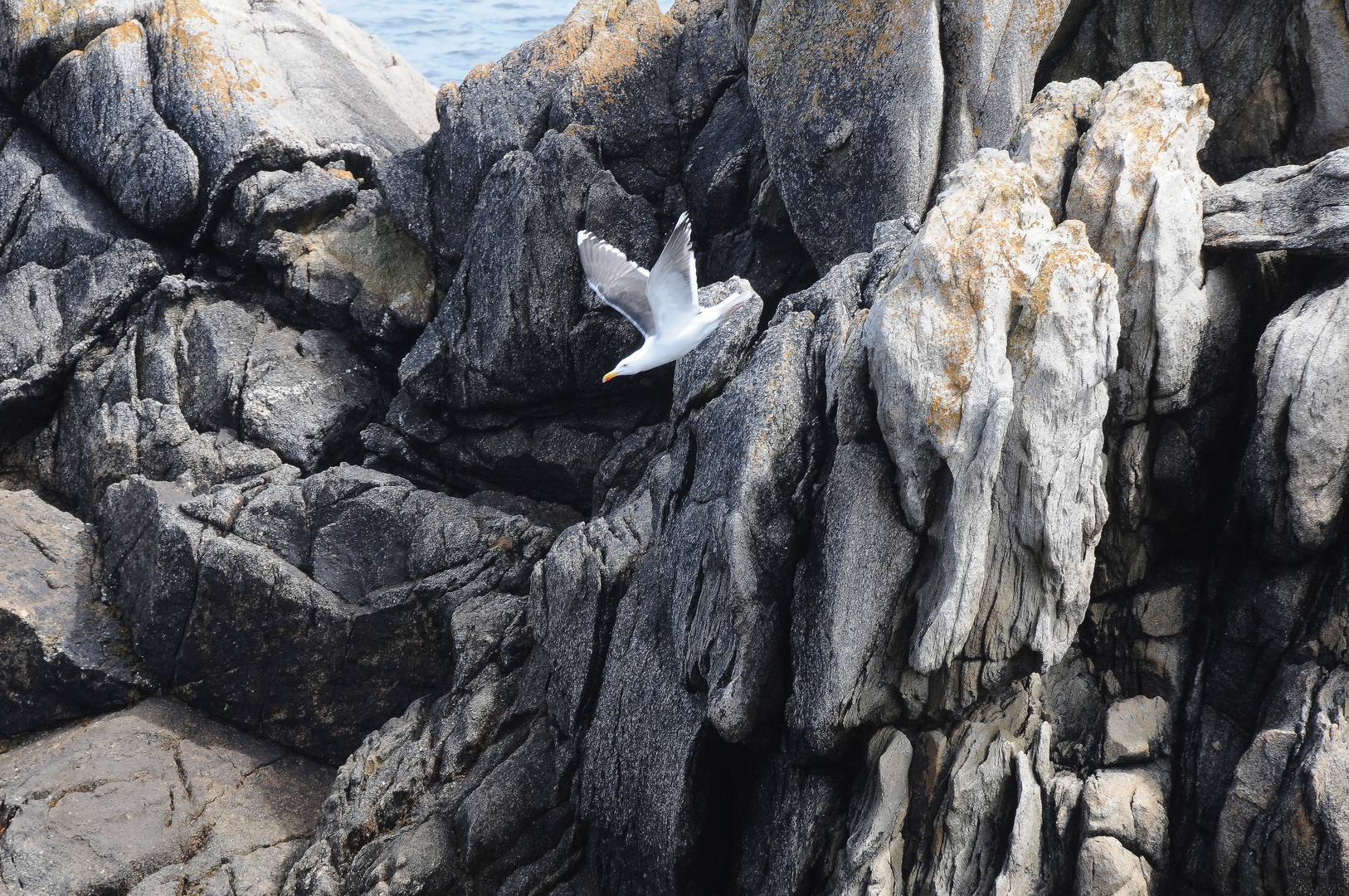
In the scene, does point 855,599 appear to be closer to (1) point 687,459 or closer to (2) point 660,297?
(1) point 687,459

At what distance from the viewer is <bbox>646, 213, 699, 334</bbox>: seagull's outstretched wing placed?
12.6m

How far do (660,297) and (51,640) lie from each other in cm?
1010

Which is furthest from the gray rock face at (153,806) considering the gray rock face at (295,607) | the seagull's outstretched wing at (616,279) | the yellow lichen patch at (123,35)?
the yellow lichen patch at (123,35)

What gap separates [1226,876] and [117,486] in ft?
52.3

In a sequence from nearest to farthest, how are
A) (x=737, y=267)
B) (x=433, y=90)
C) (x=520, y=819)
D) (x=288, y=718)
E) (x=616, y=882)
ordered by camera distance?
(x=616, y=882)
(x=520, y=819)
(x=288, y=718)
(x=737, y=267)
(x=433, y=90)

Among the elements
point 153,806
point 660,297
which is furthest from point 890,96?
point 153,806

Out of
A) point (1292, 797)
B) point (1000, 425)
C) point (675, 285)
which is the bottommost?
point (1292, 797)

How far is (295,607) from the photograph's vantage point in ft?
49.2

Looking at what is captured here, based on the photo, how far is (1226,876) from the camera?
9016 mm

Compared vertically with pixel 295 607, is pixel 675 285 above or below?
above

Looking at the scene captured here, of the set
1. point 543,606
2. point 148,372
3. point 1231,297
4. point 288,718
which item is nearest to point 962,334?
point 1231,297

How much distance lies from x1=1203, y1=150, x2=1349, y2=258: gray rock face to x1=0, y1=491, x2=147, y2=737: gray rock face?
15.5m

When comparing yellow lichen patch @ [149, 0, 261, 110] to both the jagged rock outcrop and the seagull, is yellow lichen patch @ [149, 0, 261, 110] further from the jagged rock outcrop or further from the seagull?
the seagull

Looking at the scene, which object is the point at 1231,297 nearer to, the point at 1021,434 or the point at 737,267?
the point at 1021,434
